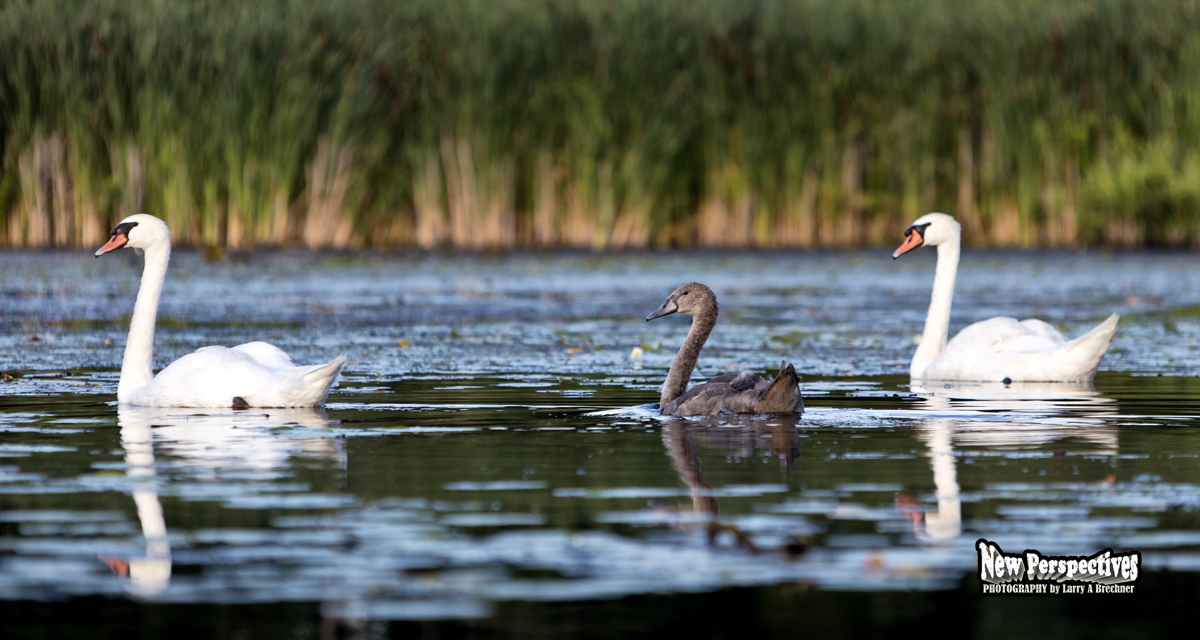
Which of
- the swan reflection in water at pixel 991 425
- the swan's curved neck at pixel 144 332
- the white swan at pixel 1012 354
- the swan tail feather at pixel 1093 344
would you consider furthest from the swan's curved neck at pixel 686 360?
the swan's curved neck at pixel 144 332

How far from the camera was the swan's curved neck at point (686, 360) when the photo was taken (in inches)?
356

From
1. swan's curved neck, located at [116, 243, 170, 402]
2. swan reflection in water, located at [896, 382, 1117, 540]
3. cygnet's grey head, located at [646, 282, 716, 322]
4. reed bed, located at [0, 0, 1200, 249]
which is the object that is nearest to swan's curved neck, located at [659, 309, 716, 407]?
cygnet's grey head, located at [646, 282, 716, 322]

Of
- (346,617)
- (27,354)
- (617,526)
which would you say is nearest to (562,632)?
(346,617)

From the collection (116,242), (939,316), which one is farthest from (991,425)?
(116,242)

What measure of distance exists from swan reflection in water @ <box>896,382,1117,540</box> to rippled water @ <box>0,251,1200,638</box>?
0.09ft

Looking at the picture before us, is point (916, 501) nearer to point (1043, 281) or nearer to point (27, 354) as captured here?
point (27, 354)

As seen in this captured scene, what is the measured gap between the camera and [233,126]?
21.8 m

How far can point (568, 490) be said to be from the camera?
6184 mm

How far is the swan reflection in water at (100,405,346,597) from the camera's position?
4961 mm

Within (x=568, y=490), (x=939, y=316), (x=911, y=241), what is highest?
(x=911, y=241)

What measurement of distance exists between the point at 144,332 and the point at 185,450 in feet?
7.60

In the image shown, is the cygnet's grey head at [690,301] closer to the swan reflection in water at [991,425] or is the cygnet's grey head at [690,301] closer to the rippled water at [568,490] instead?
the rippled water at [568,490]

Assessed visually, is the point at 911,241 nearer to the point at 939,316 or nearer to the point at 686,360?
the point at 939,316

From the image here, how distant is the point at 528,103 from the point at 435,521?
740 inches
